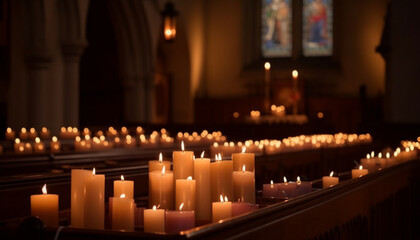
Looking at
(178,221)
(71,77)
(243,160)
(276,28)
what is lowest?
(178,221)

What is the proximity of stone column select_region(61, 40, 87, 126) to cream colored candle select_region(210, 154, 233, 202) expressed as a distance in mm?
12511

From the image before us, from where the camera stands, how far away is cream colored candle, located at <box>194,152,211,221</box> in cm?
320

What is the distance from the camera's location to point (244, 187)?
3.40 metres

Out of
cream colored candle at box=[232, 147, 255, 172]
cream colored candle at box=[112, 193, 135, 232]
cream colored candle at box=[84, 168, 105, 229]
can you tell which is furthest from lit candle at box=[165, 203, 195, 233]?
cream colored candle at box=[232, 147, 255, 172]

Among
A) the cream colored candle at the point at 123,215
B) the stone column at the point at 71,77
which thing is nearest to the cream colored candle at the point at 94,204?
the cream colored candle at the point at 123,215

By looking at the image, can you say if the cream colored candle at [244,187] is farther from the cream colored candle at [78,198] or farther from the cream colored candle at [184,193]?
the cream colored candle at [78,198]

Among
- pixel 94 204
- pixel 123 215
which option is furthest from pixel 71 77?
pixel 123 215

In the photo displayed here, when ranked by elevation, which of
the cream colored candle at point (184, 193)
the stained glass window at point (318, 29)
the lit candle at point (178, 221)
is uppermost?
the stained glass window at point (318, 29)

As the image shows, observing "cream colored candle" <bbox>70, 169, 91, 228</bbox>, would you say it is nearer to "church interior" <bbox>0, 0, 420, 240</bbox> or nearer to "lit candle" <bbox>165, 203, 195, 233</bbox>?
"church interior" <bbox>0, 0, 420, 240</bbox>

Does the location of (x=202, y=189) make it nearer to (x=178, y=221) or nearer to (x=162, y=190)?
(x=162, y=190)

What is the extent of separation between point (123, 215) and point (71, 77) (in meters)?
13.4

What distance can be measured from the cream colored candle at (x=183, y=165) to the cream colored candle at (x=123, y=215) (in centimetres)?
66

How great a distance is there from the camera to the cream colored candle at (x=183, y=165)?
10.9ft

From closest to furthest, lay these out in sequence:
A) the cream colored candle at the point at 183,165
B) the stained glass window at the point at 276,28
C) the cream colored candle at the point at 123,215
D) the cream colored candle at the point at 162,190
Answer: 1. the cream colored candle at the point at 123,215
2. the cream colored candle at the point at 162,190
3. the cream colored candle at the point at 183,165
4. the stained glass window at the point at 276,28
